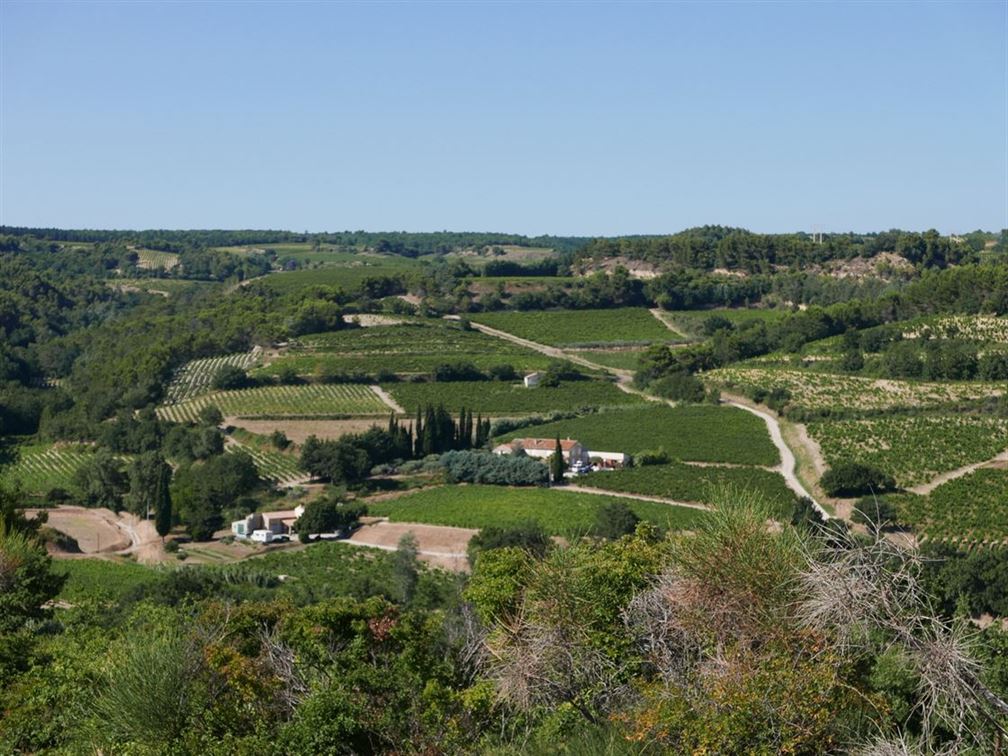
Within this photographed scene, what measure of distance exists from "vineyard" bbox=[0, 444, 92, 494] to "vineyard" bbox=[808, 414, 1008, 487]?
37100 mm

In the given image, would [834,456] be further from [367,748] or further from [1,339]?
[1,339]

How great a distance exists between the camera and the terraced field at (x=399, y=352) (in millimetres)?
77188

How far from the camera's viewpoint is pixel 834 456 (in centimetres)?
5131

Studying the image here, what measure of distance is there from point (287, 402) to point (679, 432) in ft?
79.8

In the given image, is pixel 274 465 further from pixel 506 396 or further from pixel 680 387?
pixel 680 387

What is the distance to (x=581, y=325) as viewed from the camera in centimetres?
9562

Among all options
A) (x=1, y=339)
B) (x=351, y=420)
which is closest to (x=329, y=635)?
(x=351, y=420)

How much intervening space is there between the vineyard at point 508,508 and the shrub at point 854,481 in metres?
6.22

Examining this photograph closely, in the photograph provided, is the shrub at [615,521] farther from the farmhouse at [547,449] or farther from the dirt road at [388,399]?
the dirt road at [388,399]

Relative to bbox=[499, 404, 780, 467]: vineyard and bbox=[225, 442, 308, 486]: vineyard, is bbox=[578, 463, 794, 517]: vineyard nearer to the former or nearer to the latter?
bbox=[499, 404, 780, 467]: vineyard

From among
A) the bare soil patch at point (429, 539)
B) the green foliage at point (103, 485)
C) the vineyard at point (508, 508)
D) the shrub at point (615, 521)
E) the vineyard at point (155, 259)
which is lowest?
the green foliage at point (103, 485)

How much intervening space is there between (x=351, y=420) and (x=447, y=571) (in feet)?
89.4

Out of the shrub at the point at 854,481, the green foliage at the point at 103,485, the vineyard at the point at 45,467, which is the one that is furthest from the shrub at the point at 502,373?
the shrub at the point at 854,481

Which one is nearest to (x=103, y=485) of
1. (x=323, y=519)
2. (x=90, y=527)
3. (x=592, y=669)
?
(x=90, y=527)
